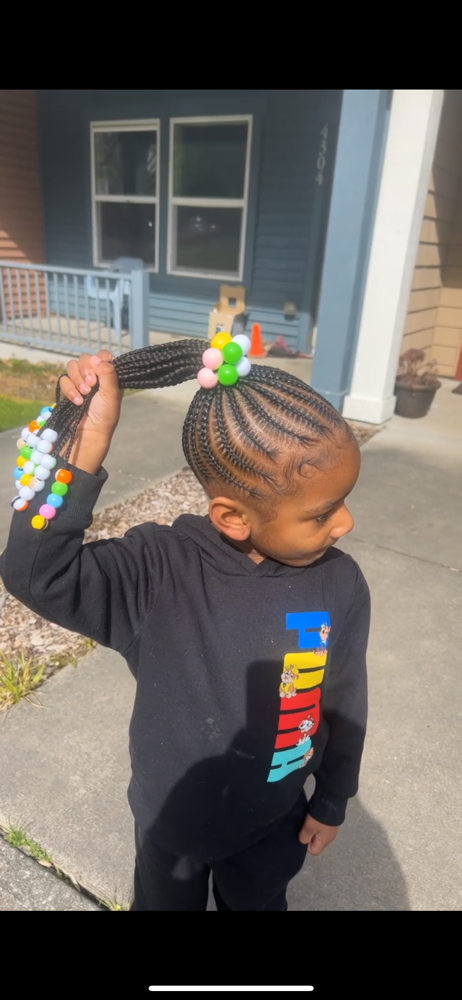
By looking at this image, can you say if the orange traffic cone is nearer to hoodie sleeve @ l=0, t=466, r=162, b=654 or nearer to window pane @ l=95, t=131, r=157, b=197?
window pane @ l=95, t=131, r=157, b=197

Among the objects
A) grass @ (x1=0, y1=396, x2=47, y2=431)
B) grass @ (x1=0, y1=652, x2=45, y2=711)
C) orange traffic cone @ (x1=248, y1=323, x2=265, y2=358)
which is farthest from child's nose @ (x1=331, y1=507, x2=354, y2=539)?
orange traffic cone @ (x1=248, y1=323, x2=265, y2=358)

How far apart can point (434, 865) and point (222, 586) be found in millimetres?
1266

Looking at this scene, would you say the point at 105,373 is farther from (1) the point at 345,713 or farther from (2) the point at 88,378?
(1) the point at 345,713

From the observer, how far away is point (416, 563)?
3457 millimetres

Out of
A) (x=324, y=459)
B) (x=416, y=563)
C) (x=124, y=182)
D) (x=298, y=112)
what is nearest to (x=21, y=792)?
(x=324, y=459)

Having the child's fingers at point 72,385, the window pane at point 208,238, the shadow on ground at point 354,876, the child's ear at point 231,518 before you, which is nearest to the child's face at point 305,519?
the child's ear at point 231,518

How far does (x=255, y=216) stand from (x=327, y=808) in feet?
25.3

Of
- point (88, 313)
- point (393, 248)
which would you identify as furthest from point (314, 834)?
point (88, 313)

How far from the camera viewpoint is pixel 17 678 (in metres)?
2.39

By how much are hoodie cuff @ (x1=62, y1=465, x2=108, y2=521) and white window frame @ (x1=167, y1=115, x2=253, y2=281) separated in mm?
7705

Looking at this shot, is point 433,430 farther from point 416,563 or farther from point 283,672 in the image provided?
point 283,672

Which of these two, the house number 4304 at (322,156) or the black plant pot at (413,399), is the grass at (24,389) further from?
the house number 4304 at (322,156)

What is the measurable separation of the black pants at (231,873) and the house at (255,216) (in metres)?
4.64

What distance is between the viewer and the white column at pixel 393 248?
4.92 metres
